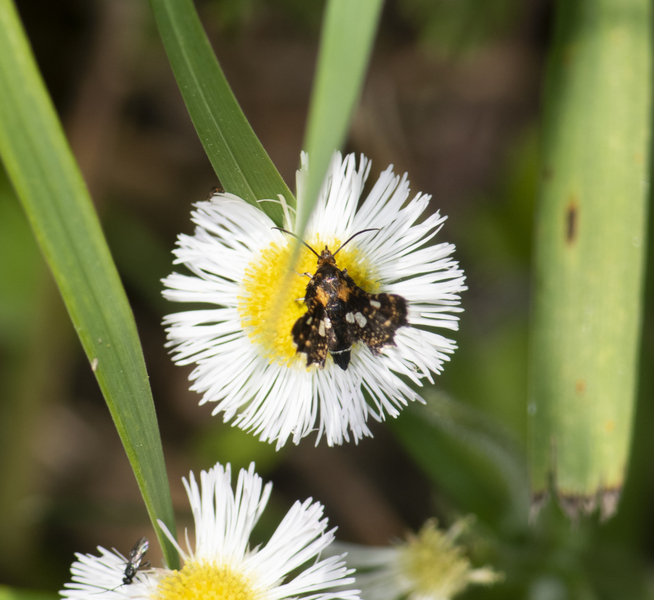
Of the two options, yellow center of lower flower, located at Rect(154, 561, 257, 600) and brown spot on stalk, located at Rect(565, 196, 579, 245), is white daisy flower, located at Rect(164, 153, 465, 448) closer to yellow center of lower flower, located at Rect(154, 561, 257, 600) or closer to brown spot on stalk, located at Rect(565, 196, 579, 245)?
yellow center of lower flower, located at Rect(154, 561, 257, 600)

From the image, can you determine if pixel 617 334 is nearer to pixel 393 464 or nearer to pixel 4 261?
pixel 393 464

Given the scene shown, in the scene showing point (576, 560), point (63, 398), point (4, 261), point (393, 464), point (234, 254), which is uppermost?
point (4, 261)

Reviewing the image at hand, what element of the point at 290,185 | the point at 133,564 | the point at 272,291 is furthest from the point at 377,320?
the point at 290,185

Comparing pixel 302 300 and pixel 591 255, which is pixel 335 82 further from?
pixel 591 255

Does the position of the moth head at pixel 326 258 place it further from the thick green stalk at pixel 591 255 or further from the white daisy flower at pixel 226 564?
the thick green stalk at pixel 591 255

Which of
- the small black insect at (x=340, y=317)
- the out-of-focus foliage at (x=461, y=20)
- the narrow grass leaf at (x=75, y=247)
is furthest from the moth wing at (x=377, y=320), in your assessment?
the out-of-focus foliage at (x=461, y=20)

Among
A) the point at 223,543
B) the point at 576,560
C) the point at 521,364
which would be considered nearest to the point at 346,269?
the point at 223,543
